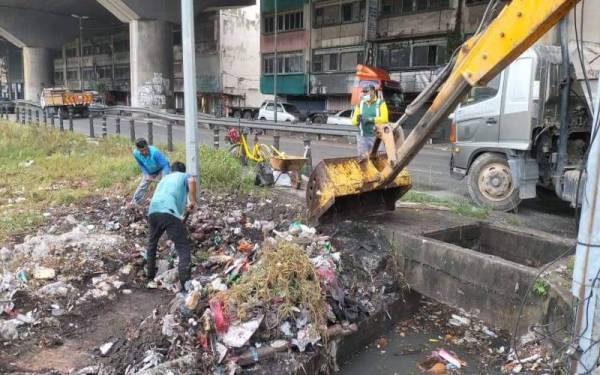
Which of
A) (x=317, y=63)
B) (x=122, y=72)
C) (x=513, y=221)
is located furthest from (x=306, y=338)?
(x=122, y=72)

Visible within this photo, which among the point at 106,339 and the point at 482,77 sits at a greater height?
the point at 482,77

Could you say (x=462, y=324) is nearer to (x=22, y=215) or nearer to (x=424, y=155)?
(x=22, y=215)

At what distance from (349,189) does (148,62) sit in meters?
32.4

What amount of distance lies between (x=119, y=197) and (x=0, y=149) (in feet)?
24.1

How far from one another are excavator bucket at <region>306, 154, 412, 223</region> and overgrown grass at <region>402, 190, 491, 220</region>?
4.45 feet

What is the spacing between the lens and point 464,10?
27.0 metres

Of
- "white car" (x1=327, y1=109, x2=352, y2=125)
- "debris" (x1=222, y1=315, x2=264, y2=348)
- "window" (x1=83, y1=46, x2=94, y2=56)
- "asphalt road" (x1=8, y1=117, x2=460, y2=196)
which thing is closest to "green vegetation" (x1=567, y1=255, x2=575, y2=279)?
"debris" (x1=222, y1=315, x2=264, y2=348)

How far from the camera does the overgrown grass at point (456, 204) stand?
723 cm

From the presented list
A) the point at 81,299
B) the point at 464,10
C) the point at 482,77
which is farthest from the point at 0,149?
the point at 464,10

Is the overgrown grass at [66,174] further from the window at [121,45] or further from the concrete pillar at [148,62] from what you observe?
the window at [121,45]

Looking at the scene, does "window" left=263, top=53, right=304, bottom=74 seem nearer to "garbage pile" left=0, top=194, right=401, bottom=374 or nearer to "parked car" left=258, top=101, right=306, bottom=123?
"parked car" left=258, top=101, right=306, bottom=123

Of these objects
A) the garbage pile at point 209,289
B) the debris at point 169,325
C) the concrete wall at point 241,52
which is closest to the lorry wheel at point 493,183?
the garbage pile at point 209,289

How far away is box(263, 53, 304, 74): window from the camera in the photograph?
37062mm

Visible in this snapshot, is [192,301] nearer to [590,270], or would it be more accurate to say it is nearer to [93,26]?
[590,270]
